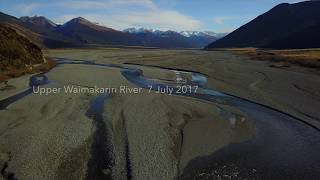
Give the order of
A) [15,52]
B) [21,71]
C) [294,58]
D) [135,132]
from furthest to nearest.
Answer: [294,58] → [15,52] → [21,71] → [135,132]

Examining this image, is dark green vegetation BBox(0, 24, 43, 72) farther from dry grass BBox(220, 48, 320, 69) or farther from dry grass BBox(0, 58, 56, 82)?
dry grass BBox(220, 48, 320, 69)

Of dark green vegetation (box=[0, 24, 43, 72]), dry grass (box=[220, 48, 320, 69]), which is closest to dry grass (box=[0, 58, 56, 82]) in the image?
dark green vegetation (box=[0, 24, 43, 72])

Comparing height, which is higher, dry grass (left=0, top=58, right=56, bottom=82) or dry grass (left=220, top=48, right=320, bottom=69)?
dry grass (left=220, top=48, right=320, bottom=69)

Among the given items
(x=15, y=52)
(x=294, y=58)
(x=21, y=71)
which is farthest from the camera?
(x=294, y=58)

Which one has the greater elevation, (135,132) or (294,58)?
(294,58)

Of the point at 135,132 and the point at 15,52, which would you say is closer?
the point at 135,132

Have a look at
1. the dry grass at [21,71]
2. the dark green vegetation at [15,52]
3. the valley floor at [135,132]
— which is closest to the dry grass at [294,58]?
the valley floor at [135,132]

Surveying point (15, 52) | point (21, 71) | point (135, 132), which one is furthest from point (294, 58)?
point (135, 132)

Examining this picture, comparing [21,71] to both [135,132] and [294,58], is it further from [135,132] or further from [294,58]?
[294,58]
